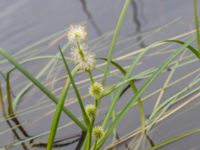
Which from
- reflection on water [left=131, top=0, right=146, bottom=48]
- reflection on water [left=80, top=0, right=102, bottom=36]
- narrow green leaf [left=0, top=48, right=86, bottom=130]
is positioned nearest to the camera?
narrow green leaf [left=0, top=48, right=86, bottom=130]

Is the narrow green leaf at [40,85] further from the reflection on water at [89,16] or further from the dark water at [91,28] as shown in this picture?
the reflection on water at [89,16]

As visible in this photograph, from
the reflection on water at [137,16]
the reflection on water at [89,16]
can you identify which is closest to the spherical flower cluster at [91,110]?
the reflection on water at [137,16]

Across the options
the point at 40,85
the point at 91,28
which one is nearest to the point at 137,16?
the point at 91,28

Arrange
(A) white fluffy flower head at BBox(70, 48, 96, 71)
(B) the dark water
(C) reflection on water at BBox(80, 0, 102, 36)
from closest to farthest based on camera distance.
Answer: (A) white fluffy flower head at BBox(70, 48, 96, 71), (B) the dark water, (C) reflection on water at BBox(80, 0, 102, 36)

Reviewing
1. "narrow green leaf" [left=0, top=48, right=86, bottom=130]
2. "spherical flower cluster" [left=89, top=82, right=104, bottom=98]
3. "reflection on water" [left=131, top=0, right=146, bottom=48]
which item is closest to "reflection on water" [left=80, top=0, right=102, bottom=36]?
"reflection on water" [left=131, top=0, right=146, bottom=48]

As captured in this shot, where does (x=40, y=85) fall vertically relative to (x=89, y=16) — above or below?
below

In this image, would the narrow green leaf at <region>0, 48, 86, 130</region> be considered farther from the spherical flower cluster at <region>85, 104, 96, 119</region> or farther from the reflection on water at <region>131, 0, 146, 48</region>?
the reflection on water at <region>131, 0, 146, 48</region>

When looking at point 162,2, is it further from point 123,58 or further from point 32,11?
point 32,11

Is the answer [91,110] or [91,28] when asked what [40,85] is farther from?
[91,28]

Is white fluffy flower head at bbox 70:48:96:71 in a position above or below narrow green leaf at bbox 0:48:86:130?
below
